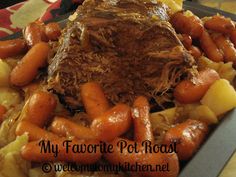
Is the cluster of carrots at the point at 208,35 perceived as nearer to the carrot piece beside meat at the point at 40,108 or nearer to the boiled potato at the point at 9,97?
the carrot piece beside meat at the point at 40,108

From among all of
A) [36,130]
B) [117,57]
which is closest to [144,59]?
[117,57]

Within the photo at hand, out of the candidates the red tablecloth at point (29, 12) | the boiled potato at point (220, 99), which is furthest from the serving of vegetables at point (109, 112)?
the red tablecloth at point (29, 12)

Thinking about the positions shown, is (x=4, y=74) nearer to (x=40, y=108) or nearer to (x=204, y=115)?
(x=40, y=108)

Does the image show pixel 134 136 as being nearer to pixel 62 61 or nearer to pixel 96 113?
pixel 96 113

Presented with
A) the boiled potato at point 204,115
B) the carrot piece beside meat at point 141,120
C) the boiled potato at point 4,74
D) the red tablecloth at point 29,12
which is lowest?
the red tablecloth at point 29,12

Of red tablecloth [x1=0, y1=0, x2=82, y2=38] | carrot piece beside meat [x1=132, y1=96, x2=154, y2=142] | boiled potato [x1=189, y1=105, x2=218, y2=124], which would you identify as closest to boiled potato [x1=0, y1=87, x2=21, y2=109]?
carrot piece beside meat [x1=132, y1=96, x2=154, y2=142]

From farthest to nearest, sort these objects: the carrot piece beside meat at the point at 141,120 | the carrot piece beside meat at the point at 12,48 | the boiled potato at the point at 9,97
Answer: the carrot piece beside meat at the point at 12,48
the boiled potato at the point at 9,97
the carrot piece beside meat at the point at 141,120
